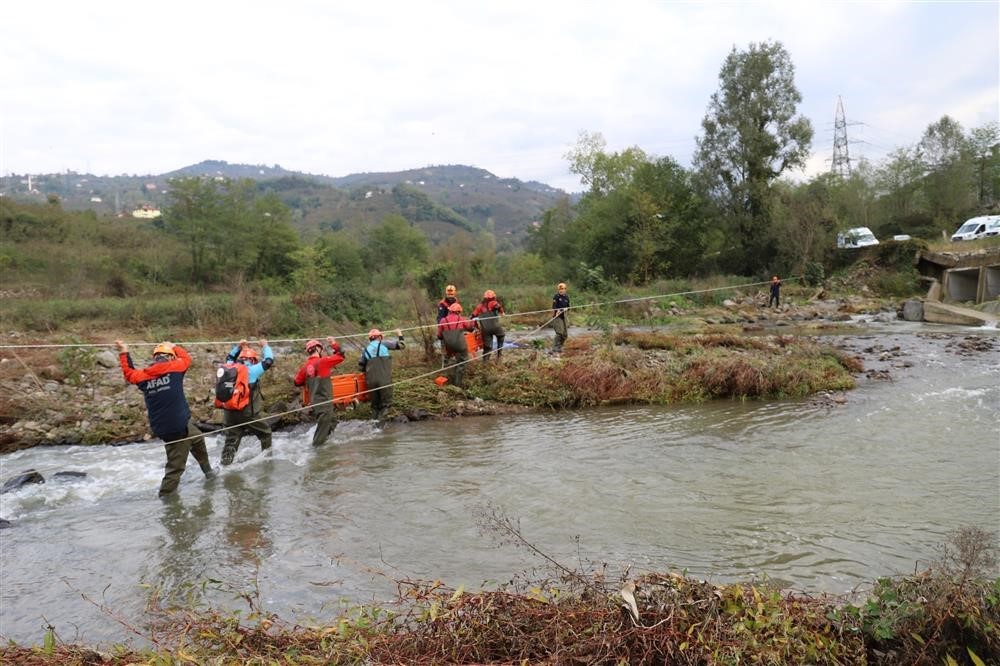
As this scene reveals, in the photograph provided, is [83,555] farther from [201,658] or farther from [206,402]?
[206,402]

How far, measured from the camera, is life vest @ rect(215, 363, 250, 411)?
10094 millimetres

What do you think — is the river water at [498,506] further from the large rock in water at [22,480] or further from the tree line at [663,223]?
the tree line at [663,223]

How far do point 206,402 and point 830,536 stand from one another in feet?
39.0

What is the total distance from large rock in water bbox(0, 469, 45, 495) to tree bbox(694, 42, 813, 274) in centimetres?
3679

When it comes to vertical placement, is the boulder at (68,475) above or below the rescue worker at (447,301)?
below

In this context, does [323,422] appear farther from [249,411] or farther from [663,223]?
[663,223]

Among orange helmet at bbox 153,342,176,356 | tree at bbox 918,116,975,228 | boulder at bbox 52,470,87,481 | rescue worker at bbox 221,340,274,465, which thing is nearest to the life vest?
rescue worker at bbox 221,340,274,465

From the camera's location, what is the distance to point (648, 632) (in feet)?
12.5

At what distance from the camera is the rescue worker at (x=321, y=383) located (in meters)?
11.2

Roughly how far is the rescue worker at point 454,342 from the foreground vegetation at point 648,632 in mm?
9064

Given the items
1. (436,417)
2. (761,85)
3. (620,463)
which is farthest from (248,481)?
(761,85)

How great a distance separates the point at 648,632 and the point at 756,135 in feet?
130

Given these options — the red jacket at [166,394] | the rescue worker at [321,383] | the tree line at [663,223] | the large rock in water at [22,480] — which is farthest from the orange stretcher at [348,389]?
the tree line at [663,223]

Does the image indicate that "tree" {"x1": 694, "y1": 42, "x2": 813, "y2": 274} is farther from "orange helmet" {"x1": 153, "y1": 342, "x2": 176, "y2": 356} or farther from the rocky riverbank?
"orange helmet" {"x1": 153, "y1": 342, "x2": 176, "y2": 356}
